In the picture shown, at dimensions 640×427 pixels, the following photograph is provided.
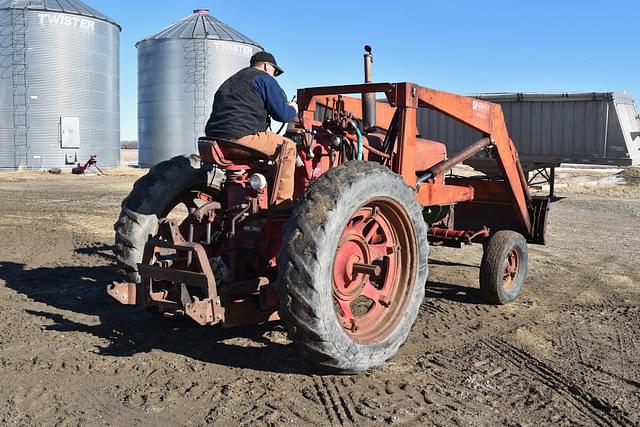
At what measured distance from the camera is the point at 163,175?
559 centimetres

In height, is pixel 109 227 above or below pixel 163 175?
below

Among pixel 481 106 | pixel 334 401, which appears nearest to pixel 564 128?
pixel 481 106

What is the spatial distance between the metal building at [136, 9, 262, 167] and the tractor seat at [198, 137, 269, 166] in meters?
27.1

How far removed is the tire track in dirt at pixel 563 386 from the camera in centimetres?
385

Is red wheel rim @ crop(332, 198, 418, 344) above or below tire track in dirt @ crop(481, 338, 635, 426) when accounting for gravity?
above

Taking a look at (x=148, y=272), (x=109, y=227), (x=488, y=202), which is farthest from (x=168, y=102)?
(x=148, y=272)

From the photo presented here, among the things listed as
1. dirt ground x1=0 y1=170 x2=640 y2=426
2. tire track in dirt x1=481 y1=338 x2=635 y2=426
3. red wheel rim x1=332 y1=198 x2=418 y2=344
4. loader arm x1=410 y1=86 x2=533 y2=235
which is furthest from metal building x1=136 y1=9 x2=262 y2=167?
tire track in dirt x1=481 y1=338 x2=635 y2=426

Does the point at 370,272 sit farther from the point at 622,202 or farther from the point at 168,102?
the point at 168,102

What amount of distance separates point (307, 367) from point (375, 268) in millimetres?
853

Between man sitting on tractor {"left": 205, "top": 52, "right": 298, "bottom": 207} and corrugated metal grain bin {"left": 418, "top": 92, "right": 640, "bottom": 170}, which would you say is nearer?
man sitting on tractor {"left": 205, "top": 52, "right": 298, "bottom": 207}

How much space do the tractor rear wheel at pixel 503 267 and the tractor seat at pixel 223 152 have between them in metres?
2.85

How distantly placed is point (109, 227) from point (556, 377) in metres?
9.00

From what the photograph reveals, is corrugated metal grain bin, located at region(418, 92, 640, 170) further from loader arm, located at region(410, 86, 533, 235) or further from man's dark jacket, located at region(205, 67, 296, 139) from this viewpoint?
man's dark jacket, located at region(205, 67, 296, 139)

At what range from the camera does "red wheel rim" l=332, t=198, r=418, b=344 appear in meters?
4.56
